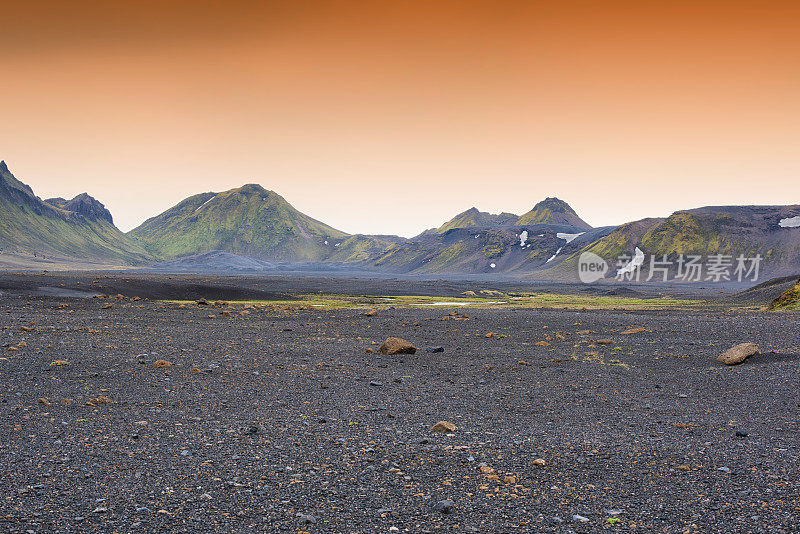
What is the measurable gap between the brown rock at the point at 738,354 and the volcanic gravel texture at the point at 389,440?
44 cm

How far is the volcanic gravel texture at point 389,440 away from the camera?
8.68 m

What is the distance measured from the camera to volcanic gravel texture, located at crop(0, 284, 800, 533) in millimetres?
8680

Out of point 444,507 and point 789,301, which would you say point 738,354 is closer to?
point 444,507

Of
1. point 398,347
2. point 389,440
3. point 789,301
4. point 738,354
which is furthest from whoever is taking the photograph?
point 789,301

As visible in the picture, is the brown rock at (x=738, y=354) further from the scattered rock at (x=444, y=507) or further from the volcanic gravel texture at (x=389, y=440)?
the scattered rock at (x=444, y=507)

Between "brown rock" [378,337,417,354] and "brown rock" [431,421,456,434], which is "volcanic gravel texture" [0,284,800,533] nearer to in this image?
"brown rock" [431,421,456,434]

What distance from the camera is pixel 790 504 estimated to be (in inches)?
353

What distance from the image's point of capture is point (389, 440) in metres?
12.7

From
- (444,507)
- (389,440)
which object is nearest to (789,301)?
(389,440)

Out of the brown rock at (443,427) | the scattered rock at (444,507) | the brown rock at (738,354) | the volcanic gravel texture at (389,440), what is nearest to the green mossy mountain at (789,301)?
the volcanic gravel texture at (389,440)

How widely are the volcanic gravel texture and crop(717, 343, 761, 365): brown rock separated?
443 mm

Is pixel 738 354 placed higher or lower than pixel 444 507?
higher

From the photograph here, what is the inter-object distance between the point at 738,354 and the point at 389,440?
18.3 meters

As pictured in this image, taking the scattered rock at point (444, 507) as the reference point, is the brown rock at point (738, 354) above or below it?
above
